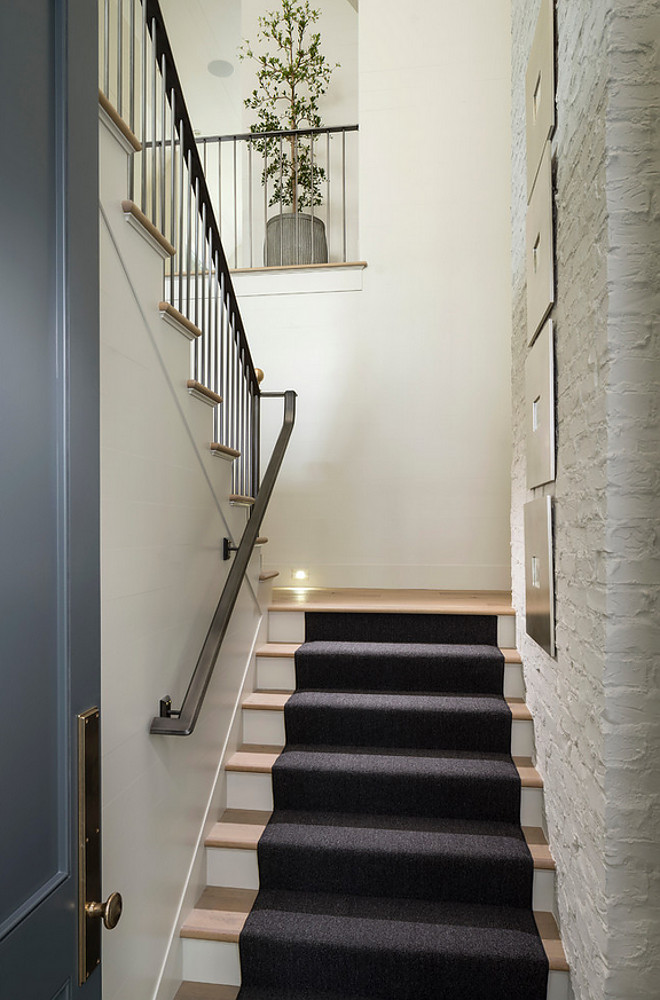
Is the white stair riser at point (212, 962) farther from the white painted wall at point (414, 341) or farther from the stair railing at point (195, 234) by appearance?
the white painted wall at point (414, 341)

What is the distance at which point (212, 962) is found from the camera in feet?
7.13

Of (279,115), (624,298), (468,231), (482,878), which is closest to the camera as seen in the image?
(624,298)

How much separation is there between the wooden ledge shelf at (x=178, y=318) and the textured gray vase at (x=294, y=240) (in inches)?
98.9

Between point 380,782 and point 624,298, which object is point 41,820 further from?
point 380,782

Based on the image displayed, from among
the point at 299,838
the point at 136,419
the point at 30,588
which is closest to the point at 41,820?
the point at 30,588

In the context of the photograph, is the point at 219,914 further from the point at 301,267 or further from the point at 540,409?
the point at 301,267

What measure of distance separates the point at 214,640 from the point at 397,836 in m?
0.93

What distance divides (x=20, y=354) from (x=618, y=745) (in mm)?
1397

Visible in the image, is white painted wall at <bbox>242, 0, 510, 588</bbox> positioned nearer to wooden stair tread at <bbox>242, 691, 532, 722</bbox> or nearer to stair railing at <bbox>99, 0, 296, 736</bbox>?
stair railing at <bbox>99, 0, 296, 736</bbox>

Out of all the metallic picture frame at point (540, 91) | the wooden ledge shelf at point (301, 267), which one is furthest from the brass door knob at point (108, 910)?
the wooden ledge shelf at point (301, 267)

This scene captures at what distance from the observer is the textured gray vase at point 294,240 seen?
464cm

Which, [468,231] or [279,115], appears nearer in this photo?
[468,231]

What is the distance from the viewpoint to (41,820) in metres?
0.93

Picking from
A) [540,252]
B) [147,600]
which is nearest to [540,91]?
[540,252]
